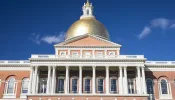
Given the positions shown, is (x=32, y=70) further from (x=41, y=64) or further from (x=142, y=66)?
(x=142, y=66)

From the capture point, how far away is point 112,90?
1868 inches

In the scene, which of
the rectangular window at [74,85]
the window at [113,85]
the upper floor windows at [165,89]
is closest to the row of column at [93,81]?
the window at [113,85]

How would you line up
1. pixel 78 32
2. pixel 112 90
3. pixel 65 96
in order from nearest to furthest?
pixel 65 96 < pixel 112 90 < pixel 78 32

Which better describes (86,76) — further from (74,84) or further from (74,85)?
(74,85)

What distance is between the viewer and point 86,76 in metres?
48.6

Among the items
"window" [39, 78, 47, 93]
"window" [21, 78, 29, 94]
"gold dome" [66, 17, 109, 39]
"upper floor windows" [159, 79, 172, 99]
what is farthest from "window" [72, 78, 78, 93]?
"upper floor windows" [159, 79, 172, 99]

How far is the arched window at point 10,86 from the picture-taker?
4875 centimetres

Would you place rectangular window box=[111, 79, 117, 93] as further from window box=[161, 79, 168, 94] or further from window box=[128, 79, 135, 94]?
window box=[161, 79, 168, 94]

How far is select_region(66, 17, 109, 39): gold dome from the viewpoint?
54.2 metres

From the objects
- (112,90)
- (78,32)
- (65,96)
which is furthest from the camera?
(78,32)

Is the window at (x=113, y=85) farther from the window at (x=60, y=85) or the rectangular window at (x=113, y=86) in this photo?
the window at (x=60, y=85)

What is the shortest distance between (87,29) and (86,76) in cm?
980

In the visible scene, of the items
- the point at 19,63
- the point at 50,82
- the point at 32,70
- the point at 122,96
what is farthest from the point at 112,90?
the point at 19,63

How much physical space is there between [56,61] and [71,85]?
14.7 feet
